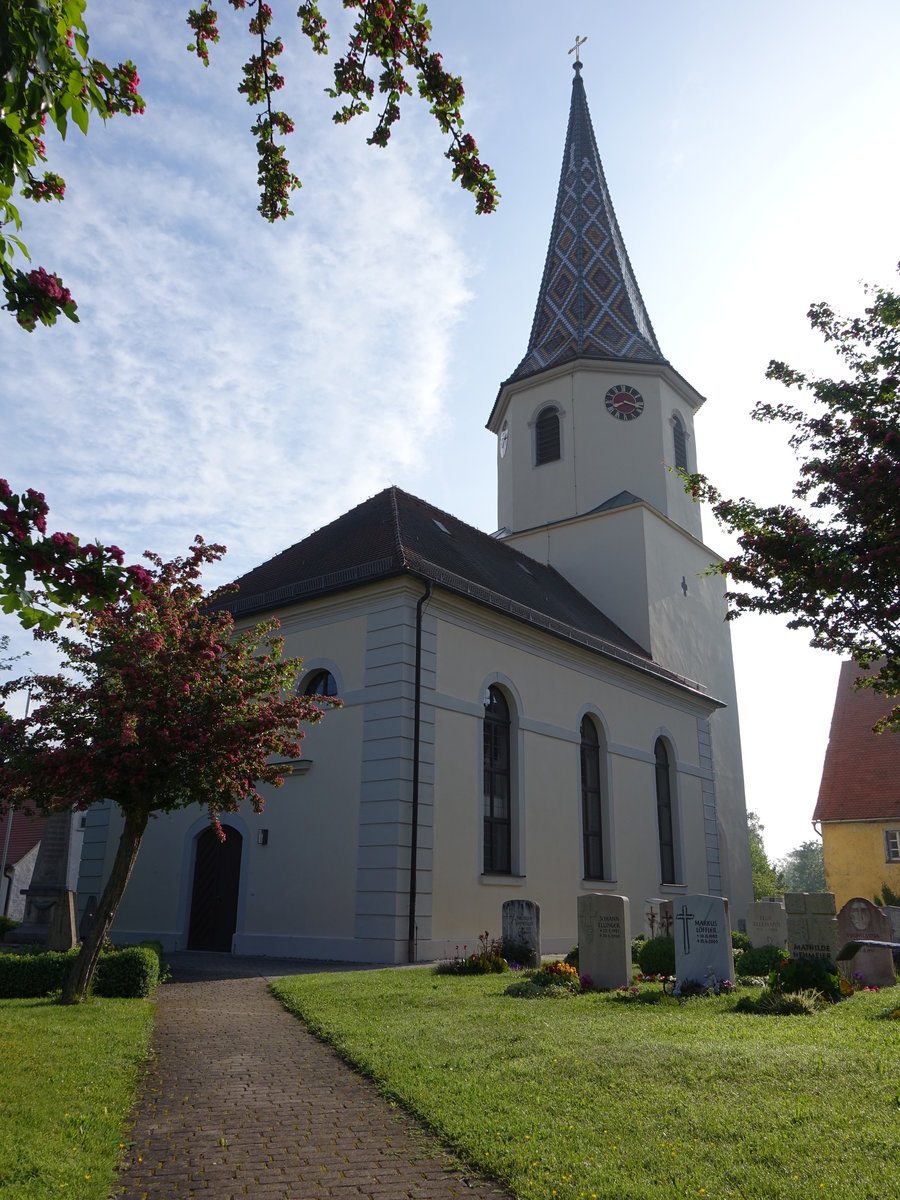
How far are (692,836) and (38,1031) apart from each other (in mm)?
19708

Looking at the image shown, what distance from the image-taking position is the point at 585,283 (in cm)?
3173

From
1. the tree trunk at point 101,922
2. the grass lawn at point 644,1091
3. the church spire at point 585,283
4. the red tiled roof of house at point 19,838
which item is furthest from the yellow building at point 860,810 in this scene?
the red tiled roof of house at point 19,838

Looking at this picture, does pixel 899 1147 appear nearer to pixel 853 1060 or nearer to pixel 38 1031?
pixel 853 1060

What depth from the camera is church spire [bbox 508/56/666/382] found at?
97.3ft

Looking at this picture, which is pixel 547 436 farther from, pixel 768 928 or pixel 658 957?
pixel 658 957

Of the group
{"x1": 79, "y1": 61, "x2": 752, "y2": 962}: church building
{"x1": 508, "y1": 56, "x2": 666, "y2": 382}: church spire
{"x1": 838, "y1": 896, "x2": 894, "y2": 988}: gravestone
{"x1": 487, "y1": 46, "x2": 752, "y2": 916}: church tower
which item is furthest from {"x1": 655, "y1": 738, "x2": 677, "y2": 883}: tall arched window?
{"x1": 508, "y1": 56, "x2": 666, "y2": 382}: church spire

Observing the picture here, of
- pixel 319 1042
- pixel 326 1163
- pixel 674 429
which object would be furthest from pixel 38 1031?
pixel 674 429

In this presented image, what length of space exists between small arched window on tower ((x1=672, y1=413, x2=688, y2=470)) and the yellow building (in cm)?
988

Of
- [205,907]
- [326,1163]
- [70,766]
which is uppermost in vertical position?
[70,766]

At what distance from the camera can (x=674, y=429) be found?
29.2 m

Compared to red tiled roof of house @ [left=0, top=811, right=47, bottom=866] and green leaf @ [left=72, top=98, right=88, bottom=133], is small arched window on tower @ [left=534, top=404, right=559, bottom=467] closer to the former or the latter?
red tiled roof of house @ [left=0, top=811, right=47, bottom=866]

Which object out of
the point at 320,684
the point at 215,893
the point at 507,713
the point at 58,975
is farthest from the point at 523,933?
the point at 58,975

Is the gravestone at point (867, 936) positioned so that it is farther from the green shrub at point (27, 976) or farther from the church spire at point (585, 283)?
the church spire at point (585, 283)

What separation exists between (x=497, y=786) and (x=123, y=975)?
29.8ft
